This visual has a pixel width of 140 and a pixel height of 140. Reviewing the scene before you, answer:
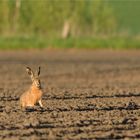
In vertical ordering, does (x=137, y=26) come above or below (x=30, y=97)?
above

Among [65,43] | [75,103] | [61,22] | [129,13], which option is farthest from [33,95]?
[129,13]

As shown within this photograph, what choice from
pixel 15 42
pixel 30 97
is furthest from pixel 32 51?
pixel 30 97

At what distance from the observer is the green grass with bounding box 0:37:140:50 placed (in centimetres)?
3911

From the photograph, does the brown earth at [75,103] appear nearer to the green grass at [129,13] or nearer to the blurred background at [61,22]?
the blurred background at [61,22]

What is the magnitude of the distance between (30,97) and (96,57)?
2190cm

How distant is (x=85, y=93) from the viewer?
15891 mm

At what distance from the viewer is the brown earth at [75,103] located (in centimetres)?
998

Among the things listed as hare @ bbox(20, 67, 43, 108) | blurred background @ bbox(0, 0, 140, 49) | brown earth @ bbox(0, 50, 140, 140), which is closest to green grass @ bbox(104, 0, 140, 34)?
blurred background @ bbox(0, 0, 140, 49)

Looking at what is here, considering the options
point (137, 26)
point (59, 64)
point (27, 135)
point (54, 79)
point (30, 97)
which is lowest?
point (27, 135)

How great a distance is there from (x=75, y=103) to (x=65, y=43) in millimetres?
25810

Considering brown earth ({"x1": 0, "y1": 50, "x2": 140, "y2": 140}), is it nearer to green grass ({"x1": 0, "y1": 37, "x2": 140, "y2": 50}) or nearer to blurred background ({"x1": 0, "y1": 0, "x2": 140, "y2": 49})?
green grass ({"x1": 0, "y1": 37, "x2": 140, "y2": 50})

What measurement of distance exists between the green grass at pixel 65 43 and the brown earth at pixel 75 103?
9.97m

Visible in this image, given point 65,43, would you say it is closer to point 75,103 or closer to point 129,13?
point 75,103

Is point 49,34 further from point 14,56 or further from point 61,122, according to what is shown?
point 61,122
